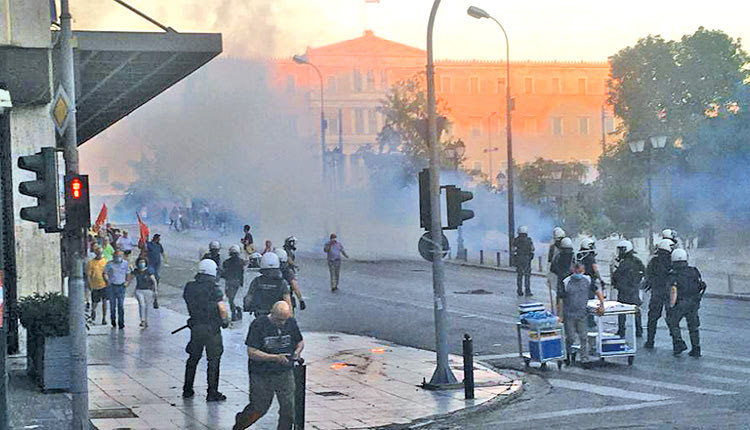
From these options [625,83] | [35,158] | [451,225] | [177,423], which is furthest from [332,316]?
[625,83]

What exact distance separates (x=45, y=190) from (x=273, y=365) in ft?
9.10

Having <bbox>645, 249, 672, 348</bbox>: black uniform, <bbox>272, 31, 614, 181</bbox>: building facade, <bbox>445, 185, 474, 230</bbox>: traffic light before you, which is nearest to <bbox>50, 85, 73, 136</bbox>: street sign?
<bbox>445, 185, 474, 230</bbox>: traffic light

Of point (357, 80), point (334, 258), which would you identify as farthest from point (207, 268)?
point (357, 80)

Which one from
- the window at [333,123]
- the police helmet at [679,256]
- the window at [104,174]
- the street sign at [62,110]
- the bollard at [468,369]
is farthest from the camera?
the window at [104,174]

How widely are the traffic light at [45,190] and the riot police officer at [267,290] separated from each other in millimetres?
4660

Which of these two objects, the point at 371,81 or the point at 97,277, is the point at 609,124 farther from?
the point at 97,277

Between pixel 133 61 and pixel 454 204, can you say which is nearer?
pixel 454 204

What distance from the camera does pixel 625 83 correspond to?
49812 mm

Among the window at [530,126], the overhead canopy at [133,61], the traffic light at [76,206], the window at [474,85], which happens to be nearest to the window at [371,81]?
the window at [474,85]

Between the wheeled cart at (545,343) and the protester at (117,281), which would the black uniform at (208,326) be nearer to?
the wheeled cart at (545,343)

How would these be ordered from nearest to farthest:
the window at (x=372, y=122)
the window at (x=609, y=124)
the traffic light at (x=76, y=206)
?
the traffic light at (x=76, y=206) → the window at (x=372, y=122) → the window at (x=609, y=124)

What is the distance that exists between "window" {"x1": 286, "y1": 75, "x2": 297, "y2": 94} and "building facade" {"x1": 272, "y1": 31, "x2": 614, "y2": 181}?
5 centimetres

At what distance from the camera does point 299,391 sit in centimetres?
1042

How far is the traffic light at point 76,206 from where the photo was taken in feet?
35.1
